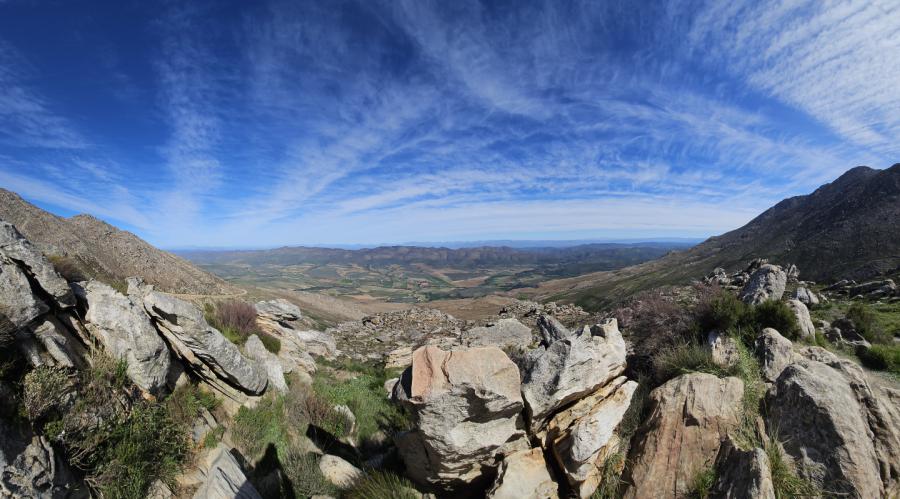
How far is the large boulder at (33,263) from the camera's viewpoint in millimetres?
6910

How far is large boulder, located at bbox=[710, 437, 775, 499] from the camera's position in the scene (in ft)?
15.4

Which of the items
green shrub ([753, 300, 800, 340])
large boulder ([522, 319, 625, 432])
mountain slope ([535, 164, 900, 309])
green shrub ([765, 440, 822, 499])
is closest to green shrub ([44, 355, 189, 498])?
large boulder ([522, 319, 625, 432])

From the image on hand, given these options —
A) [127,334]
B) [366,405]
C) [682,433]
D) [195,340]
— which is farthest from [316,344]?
[682,433]

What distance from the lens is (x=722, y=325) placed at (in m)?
10.2

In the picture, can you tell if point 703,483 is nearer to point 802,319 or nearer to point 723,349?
point 723,349

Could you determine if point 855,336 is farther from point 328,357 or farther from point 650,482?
point 328,357

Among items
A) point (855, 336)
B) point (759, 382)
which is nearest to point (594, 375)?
point (759, 382)

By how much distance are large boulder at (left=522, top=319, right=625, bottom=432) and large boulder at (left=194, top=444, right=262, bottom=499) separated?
5.85 m

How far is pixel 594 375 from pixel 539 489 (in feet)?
7.92

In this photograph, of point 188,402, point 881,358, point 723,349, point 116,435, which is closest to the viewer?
point 116,435

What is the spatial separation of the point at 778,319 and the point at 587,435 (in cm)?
863

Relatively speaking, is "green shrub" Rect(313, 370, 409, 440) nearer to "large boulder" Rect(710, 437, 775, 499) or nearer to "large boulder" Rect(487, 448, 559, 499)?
"large boulder" Rect(487, 448, 559, 499)

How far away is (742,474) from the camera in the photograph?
503 centimetres

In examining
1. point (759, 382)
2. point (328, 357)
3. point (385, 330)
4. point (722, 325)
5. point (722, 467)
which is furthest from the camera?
point (385, 330)
